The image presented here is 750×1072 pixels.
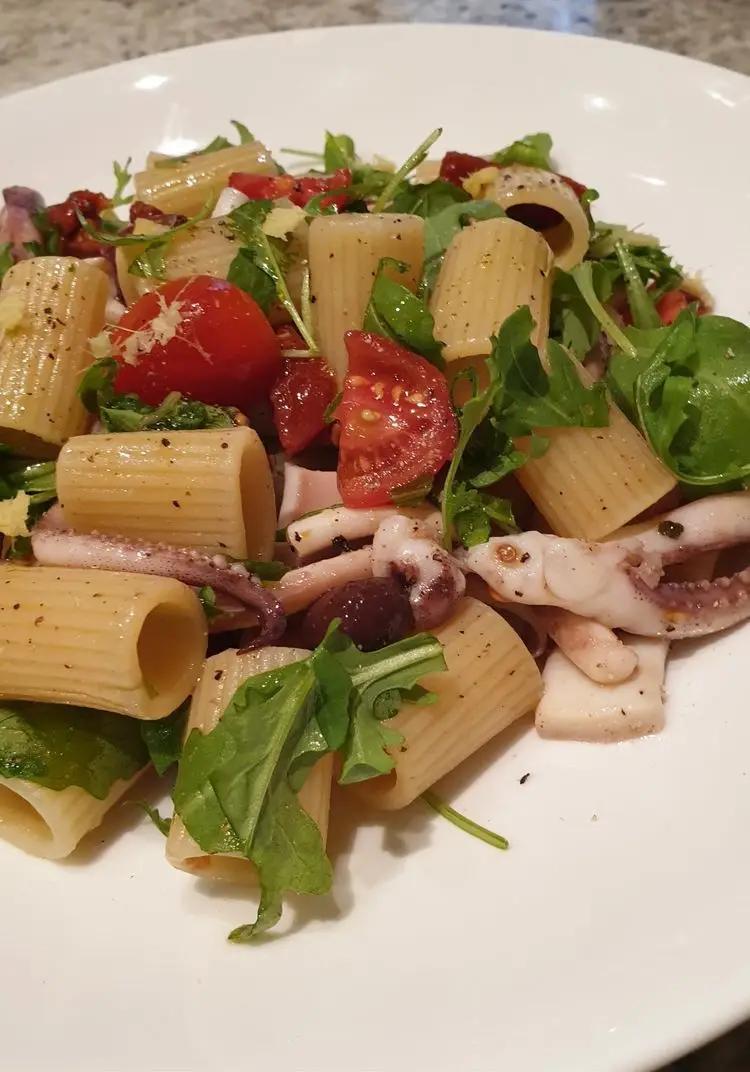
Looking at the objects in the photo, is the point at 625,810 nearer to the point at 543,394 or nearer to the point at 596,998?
the point at 596,998

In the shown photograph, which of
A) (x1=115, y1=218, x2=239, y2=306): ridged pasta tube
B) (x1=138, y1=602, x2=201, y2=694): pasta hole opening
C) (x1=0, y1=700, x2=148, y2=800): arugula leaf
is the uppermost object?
(x1=115, y1=218, x2=239, y2=306): ridged pasta tube

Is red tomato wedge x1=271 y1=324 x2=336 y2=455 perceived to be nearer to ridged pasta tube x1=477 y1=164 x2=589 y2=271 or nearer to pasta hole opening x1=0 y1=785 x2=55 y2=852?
ridged pasta tube x1=477 y1=164 x2=589 y2=271

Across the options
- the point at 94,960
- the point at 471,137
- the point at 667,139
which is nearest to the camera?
the point at 94,960

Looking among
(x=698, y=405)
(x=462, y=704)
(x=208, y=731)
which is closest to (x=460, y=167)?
(x=698, y=405)

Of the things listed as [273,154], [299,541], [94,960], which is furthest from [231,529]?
[273,154]

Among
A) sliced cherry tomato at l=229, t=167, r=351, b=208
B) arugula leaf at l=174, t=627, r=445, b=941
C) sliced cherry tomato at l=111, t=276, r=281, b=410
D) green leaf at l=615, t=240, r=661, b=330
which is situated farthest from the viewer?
sliced cherry tomato at l=229, t=167, r=351, b=208

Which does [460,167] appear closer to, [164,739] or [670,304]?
[670,304]

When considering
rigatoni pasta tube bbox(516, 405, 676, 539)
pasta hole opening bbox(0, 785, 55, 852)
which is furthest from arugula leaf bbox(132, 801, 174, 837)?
rigatoni pasta tube bbox(516, 405, 676, 539)
